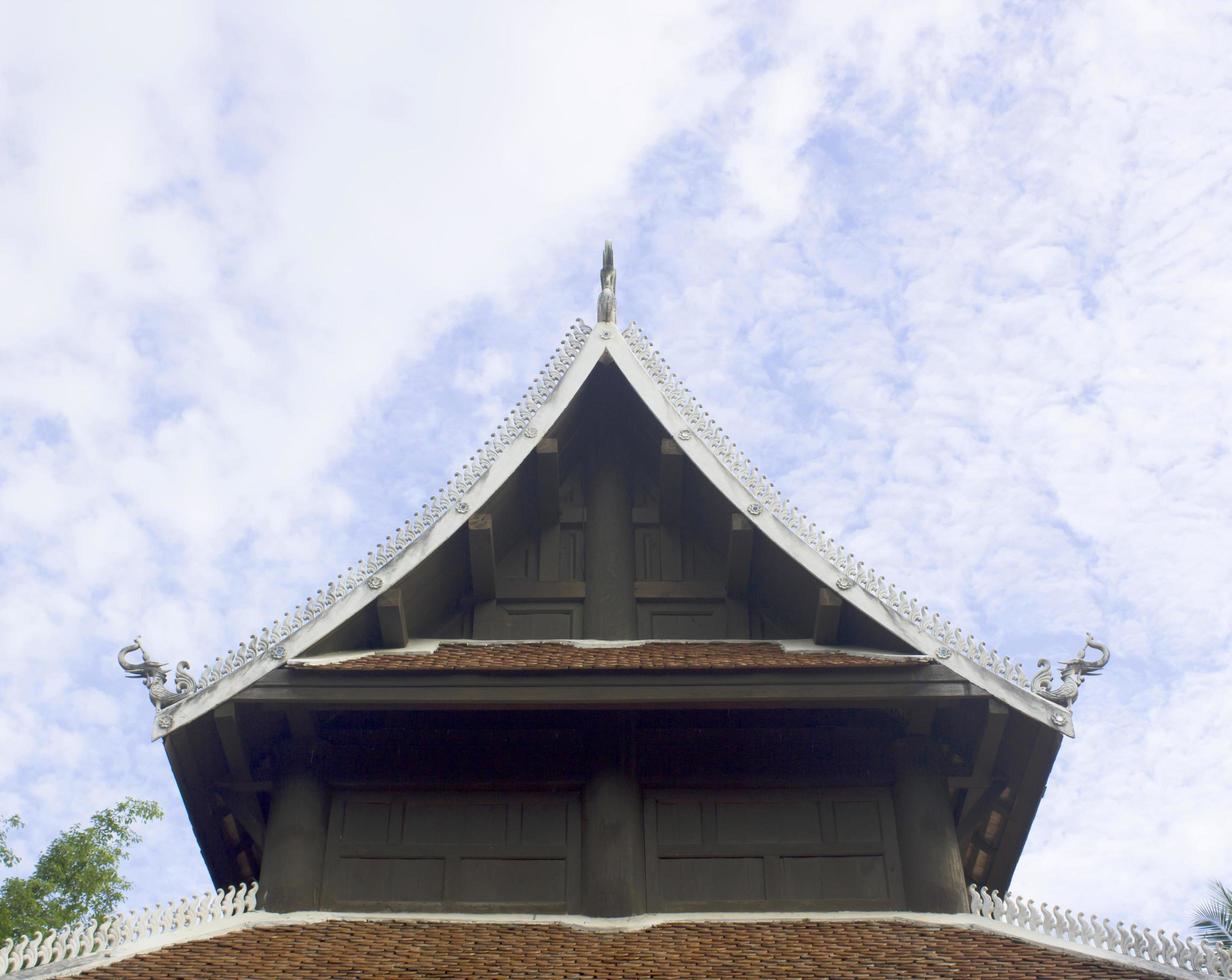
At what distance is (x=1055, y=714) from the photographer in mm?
10891

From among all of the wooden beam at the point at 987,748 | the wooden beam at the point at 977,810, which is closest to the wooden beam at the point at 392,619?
the wooden beam at the point at 987,748

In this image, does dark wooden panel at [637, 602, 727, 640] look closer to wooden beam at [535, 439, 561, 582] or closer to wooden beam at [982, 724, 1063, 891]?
wooden beam at [535, 439, 561, 582]

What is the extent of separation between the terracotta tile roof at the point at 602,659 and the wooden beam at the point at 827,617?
0.27 meters

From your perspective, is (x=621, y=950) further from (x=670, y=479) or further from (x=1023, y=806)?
(x=670, y=479)

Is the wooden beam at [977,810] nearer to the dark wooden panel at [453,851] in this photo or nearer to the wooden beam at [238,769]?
the dark wooden panel at [453,851]

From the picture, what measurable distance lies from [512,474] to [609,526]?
49.2 inches

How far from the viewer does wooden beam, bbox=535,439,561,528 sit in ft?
44.4

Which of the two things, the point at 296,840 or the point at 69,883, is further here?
the point at 69,883

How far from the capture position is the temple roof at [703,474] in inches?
437

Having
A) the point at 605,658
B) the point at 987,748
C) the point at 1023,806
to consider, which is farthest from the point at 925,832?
the point at 605,658

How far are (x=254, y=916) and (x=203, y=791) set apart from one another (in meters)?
1.66

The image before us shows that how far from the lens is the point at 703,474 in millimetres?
13094

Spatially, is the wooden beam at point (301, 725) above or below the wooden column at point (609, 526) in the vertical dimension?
below

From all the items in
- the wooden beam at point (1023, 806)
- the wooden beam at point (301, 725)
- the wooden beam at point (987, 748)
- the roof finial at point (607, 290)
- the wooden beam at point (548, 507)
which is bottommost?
the wooden beam at point (1023, 806)
